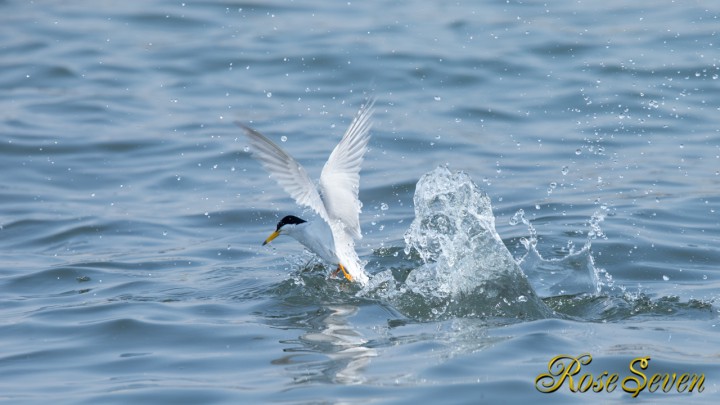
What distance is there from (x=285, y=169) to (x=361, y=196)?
3115 millimetres

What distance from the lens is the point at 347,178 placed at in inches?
331

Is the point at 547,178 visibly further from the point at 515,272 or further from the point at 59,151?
the point at 59,151

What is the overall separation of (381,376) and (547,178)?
546 centimetres

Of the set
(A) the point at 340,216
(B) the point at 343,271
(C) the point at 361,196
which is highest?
(A) the point at 340,216

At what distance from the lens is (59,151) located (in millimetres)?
12555

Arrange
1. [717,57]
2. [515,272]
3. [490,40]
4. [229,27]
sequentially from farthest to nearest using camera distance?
1. [229,27]
2. [490,40]
3. [717,57]
4. [515,272]

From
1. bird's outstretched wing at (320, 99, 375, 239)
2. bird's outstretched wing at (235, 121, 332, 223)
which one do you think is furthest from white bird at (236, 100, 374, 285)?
bird's outstretched wing at (235, 121, 332, 223)

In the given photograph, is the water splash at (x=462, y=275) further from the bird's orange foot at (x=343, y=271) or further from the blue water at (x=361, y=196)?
the bird's orange foot at (x=343, y=271)

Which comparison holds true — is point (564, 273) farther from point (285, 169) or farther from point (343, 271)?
point (285, 169)

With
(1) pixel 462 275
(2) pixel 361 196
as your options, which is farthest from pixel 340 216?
(2) pixel 361 196

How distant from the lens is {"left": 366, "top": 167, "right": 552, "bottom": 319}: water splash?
7.19 meters

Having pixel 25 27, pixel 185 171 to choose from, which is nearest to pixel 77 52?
pixel 25 27

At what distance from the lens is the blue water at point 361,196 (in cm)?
636

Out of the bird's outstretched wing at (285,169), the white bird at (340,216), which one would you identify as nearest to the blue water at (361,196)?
the white bird at (340,216)
